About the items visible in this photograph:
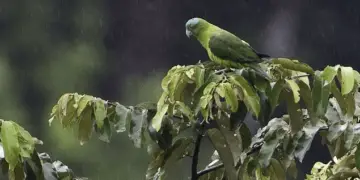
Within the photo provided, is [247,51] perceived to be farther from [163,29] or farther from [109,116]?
[163,29]

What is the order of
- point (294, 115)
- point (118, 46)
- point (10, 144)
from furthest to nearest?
point (118, 46) → point (294, 115) → point (10, 144)

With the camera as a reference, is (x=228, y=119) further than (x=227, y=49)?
No

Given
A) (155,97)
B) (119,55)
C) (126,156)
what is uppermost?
(119,55)

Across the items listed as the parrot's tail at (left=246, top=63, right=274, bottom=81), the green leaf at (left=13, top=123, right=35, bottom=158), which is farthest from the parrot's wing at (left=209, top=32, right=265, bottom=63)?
the green leaf at (left=13, top=123, right=35, bottom=158)

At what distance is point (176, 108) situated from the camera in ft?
2.96

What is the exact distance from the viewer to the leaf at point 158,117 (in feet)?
2.85

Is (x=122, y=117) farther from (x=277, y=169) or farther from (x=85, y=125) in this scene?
(x=277, y=169)

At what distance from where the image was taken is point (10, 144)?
789 mm

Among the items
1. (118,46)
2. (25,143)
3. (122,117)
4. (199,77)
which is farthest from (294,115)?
(118,46)

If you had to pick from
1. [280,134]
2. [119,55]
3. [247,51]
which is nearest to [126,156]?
[119,55]

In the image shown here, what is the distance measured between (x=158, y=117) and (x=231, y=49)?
338 millimetres

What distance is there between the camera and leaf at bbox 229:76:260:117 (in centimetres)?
82

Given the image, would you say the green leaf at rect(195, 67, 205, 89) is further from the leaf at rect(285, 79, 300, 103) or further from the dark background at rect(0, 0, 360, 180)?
the dark background at rect(0, 0, 360, 180)

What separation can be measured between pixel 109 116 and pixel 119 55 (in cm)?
156
